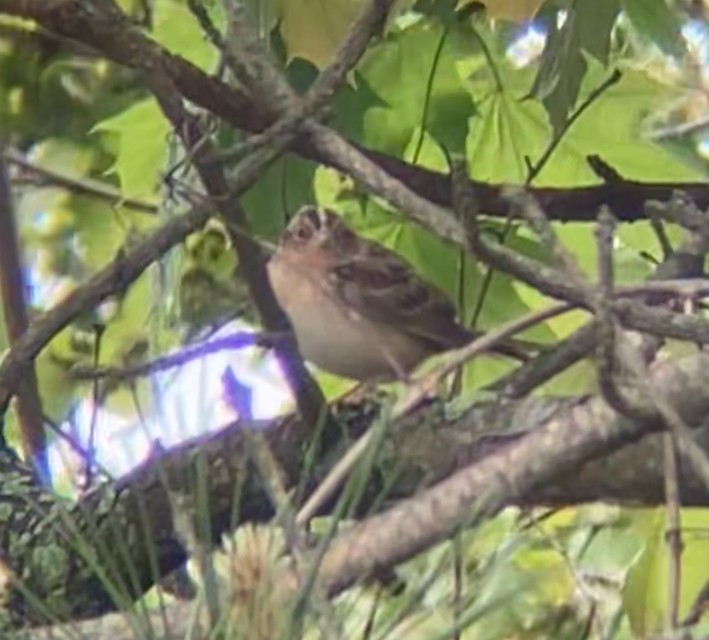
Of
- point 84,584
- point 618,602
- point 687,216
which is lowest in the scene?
point 618,602

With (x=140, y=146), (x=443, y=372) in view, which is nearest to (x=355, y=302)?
(x=140, y=146)

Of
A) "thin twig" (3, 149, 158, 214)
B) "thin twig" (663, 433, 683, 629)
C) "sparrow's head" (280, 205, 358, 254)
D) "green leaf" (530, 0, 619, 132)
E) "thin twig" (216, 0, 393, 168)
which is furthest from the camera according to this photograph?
"sparrow's head" (280, 205, 358, 254)

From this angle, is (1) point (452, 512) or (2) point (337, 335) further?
(2) point (337, 335)

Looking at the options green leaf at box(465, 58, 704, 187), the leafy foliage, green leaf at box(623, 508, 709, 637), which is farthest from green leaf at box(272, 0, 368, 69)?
green leaf at box(623, 508, 709, 637)

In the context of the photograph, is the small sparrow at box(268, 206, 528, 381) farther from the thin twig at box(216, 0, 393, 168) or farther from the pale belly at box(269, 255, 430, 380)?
the thin twig at box(216, 0, 393, 168)

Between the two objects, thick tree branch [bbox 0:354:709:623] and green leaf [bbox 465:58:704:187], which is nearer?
thick tree branch [bbox 0:354:709:623]

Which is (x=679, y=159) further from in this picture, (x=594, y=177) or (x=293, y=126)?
(x=293, y=126)

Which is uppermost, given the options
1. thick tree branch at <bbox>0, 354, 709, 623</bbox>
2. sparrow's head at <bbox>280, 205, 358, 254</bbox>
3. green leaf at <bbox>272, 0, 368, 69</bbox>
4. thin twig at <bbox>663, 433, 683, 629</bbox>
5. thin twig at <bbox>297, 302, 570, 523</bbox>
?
green leaf at <bbox>272, 0, 368, 69</bbox>

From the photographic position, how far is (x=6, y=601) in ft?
5.01

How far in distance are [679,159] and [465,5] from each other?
291mm

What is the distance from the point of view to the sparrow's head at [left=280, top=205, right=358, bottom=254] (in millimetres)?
2279

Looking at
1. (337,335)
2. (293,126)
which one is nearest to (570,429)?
(293,126)

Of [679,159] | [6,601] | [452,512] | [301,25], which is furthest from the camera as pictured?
[679,159]

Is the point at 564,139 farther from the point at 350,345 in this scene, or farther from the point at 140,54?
the point at 140,54
